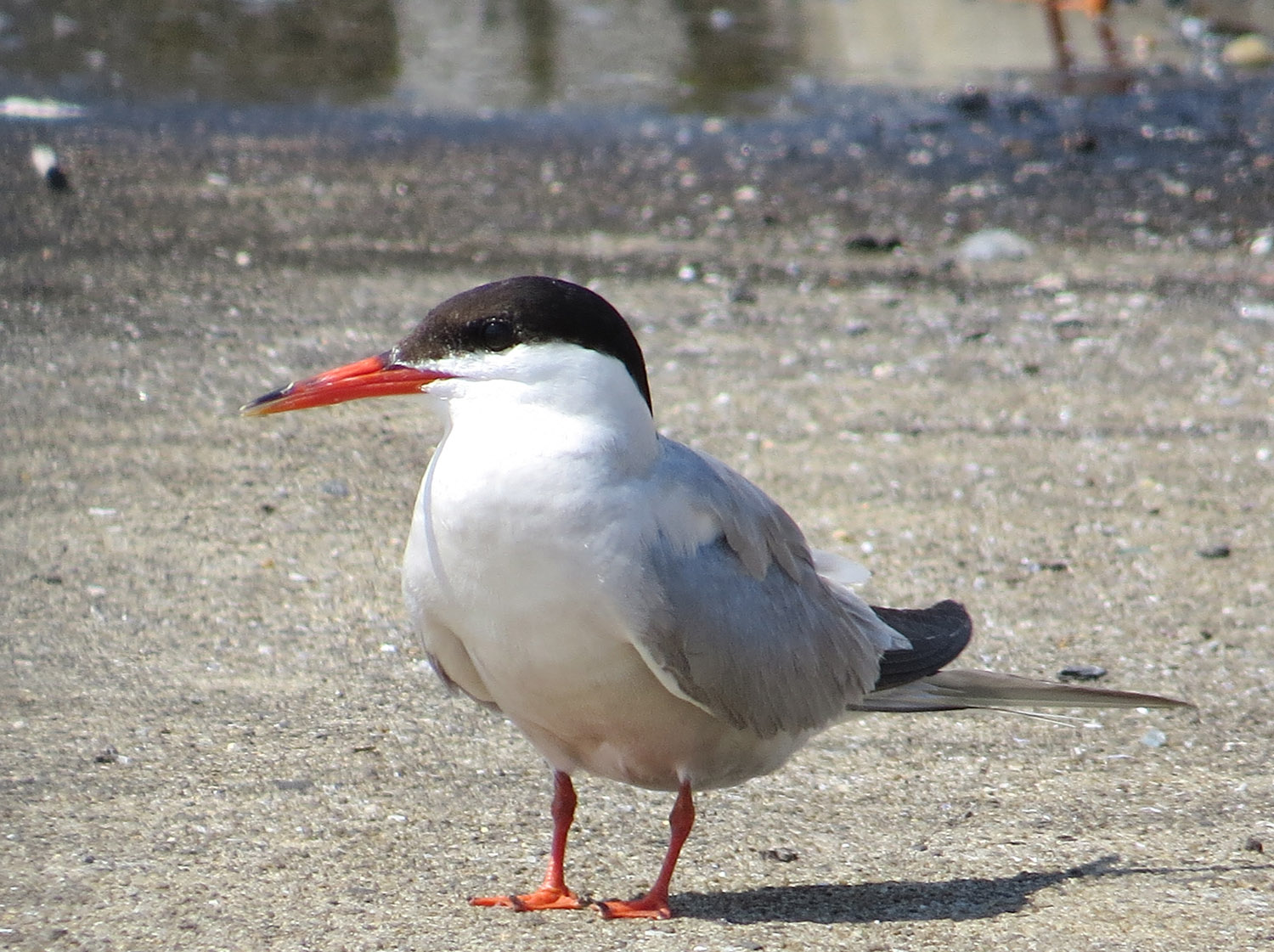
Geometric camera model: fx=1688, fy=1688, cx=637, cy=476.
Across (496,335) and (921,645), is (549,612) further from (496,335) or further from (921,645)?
(921,645)

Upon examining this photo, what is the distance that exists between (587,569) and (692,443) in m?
3.06

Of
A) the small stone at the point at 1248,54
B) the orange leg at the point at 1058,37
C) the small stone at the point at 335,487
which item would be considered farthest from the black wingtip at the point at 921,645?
the small stone at the point at 1248,54

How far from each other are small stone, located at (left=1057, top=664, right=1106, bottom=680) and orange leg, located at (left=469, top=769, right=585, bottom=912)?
66.5 inches

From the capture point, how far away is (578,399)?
9.82ft

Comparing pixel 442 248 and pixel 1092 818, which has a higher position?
pixel 442 248

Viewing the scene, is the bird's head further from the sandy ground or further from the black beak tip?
the sandy ground

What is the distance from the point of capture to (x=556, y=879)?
3.25m

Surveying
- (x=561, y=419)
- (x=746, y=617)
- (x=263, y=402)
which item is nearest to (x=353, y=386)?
(x=263, y=402)

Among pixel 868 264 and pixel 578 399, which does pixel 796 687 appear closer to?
pixel 578 399

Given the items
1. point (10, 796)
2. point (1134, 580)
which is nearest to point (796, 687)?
point (10, 796)

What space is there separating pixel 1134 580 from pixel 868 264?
10.6 ft

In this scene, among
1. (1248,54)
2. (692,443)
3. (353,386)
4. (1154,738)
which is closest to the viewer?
(353,386)

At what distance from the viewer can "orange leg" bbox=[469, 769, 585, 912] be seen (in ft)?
10.4

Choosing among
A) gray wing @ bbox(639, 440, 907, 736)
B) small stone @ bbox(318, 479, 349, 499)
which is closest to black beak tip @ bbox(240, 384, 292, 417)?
gray wing @ bbox(639, 440, 907, 736)
